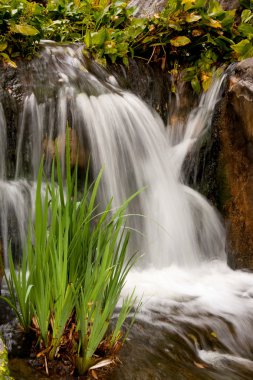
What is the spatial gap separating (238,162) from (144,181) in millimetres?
1030

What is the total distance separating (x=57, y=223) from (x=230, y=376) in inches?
49.4

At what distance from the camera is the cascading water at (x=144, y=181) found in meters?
3.52

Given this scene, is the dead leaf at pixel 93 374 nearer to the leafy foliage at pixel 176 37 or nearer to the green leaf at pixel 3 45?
the green leaf at pixel 3 45

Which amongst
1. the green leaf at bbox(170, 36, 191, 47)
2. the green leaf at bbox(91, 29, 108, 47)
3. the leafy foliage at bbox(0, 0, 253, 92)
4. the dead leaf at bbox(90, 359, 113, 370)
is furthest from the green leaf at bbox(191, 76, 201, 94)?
the dead leaf at bbox(90, 359, 113, 370)

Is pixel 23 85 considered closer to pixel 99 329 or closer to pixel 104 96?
pixel 104 96

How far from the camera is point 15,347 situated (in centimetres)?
207

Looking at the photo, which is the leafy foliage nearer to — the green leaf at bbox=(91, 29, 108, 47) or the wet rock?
the green leaf at bbox=(91, 29, 108, 47)

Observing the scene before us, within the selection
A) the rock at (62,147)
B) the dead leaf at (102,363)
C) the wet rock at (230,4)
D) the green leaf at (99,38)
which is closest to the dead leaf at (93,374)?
the dead leaf at (102,363)

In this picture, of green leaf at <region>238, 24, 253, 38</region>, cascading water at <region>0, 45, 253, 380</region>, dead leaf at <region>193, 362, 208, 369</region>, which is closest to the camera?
dead leaf at <region>193, 362, 208, 369</region>

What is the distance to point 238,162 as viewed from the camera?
179 inches

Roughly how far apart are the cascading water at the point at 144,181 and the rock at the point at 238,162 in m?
0.18

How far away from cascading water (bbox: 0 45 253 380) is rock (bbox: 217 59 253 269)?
0.18 m

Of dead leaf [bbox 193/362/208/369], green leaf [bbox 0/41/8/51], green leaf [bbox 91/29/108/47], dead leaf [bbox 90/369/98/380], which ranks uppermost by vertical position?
Result: green leaf [bbox 91/29/108/47]

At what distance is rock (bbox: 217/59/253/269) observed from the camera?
441 cm
